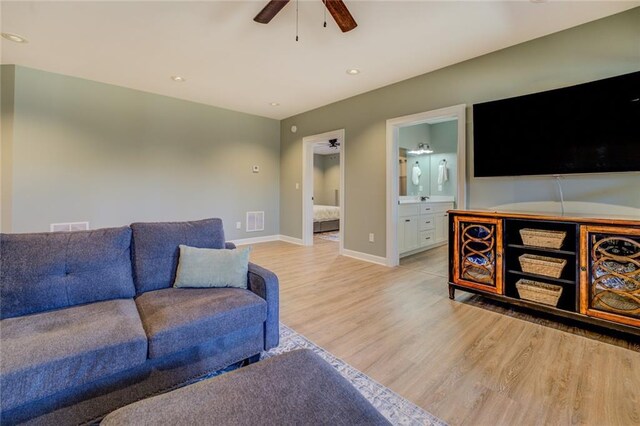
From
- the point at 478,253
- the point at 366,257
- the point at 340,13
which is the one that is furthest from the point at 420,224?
the point at 340,13

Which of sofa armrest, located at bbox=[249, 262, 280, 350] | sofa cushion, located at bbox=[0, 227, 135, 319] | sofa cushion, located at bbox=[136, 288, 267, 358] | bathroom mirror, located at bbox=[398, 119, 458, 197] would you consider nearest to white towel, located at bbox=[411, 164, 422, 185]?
bathroom mirror, located at bbox=[398, 119, 458, 197]

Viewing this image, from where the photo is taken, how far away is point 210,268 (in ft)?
6.57

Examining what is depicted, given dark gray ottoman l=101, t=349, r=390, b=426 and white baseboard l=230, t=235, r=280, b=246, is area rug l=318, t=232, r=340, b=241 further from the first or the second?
dark gray ottoman l=101, t=349, r=390, b=426

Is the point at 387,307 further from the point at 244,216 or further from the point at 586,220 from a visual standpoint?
the point at 244,216

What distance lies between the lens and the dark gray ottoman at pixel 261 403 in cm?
85

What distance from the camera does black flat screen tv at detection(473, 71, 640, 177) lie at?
7.34 ft

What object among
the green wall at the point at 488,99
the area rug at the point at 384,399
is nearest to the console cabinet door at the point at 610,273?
the green wall at the point at 488,99

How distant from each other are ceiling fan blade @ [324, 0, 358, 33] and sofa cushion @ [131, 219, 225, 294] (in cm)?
196

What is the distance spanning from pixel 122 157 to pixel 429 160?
6.14m

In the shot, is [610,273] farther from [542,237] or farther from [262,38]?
[262,38]

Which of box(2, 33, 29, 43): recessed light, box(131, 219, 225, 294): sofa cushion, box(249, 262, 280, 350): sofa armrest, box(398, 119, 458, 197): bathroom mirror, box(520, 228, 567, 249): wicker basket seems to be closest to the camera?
box(249, 262, 280, 350): sofa armrest

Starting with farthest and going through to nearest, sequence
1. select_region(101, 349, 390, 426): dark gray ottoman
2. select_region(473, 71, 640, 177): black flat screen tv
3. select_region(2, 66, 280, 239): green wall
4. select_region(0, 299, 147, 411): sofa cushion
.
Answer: select_region(2, 66, 280, 239): green wall → select_region(473, 71, 640, 177): black flat screen tv → select_region(0, 299, 147, 411): sofa cushion → select_region(101, 349, 390, 426): dark gray ottoman

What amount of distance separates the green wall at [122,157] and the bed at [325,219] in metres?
1.60

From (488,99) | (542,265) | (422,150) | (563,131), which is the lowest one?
(542,265)
